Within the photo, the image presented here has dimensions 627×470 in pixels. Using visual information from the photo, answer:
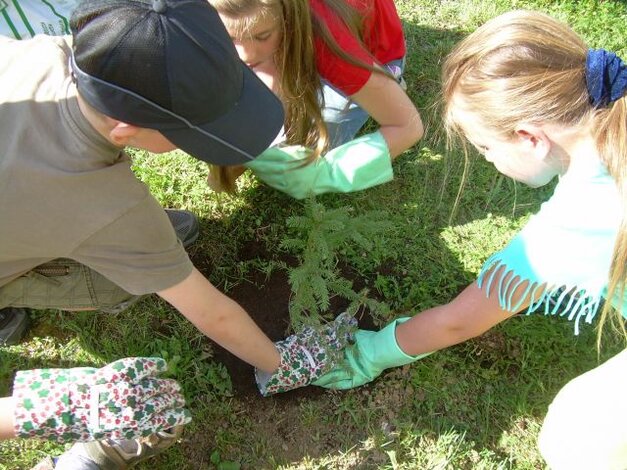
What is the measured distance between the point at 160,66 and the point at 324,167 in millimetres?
1181

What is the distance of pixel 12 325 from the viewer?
83.8 inches

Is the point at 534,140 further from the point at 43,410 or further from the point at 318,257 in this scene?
the point at 43,410

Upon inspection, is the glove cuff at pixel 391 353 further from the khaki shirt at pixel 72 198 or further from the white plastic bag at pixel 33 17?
the white plastic bag at pixel 33 17

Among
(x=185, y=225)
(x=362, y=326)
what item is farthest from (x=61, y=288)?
(x=362, y=326)

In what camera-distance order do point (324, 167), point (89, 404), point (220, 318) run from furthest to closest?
point (324, 167), point (220, 318), point (89, 404)

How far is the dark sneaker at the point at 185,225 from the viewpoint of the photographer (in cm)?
224

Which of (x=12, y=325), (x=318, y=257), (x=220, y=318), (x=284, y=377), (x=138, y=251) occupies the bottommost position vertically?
(x=12, y=325)

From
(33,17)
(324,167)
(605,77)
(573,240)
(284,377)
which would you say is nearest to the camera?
(605,77)

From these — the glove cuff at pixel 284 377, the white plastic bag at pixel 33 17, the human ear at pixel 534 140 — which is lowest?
the glove cuff at pixel 284 377

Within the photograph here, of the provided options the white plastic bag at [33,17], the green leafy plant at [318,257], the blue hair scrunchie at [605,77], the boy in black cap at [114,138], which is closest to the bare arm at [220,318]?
the boy in black cap at [114,138]

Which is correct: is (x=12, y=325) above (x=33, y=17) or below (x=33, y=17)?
below

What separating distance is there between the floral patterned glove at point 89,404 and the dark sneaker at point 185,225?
2.16ft

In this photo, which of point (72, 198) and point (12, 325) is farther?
point (12, 325)

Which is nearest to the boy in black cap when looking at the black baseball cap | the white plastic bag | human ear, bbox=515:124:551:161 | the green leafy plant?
the black baseball cap
